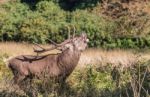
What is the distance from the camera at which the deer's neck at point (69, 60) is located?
11.6 meters

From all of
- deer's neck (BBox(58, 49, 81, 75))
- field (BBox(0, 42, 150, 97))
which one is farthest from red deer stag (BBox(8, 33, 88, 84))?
field (BBox(0, 42, 150, 97))

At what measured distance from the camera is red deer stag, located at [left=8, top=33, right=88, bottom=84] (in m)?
11.6

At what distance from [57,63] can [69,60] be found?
0.24 m

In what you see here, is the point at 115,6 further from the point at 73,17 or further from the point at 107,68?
the point at 107,68

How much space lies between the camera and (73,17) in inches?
1383

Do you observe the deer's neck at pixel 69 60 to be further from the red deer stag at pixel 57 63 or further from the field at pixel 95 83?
the field at pixel 95 83

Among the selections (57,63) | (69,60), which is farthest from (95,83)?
(57,63)

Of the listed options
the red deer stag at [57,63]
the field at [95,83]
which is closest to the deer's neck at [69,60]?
the red deer stag at [57,63]

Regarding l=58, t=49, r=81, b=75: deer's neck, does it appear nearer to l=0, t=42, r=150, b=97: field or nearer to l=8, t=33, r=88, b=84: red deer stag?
l=8, t=33, r=88, b=84: red deer stag

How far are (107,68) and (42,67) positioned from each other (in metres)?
2.33

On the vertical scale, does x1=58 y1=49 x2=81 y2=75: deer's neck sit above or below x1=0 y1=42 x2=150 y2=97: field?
above

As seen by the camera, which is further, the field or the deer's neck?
the deer's neck

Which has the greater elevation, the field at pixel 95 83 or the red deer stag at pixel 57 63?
the red deer stag at pixel 57 63

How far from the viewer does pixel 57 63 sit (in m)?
11.7
